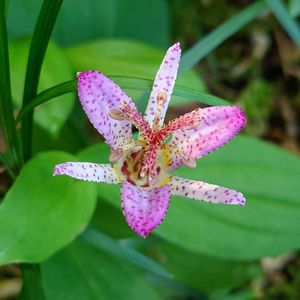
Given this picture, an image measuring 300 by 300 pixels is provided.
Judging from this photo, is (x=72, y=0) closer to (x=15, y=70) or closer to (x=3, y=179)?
(x=15, y=70)

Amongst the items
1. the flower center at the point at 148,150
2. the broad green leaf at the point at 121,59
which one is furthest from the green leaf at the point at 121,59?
the flower center at the point at 148,150

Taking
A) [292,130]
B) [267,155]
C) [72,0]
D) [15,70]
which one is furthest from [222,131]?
[292,130]

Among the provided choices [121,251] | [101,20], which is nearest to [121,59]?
[101,20]

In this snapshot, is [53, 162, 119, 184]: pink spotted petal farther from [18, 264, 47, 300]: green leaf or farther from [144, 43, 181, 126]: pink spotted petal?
[18, 264, 47, 300]: green leaf

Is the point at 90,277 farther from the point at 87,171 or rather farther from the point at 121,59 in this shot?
the point at 121,59

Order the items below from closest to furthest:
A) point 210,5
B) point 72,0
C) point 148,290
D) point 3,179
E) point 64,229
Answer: point 64,229 → point 148,290 → point 3,179 → point 72,0 → point 210,5

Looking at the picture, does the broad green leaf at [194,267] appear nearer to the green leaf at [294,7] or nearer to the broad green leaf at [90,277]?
the broad green leaf at [90,277]
